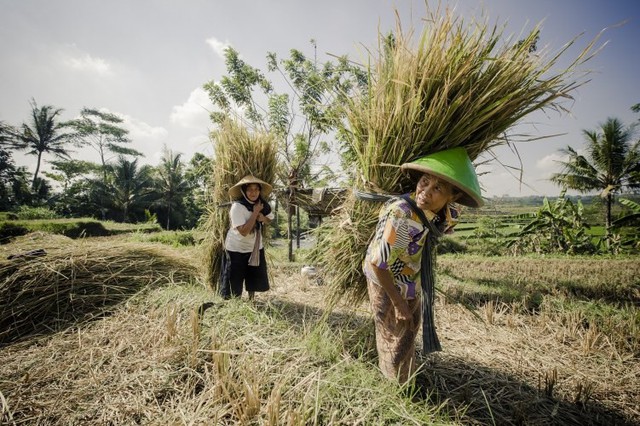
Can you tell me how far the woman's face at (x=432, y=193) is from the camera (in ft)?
4.58

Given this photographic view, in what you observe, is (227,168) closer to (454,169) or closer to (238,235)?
(238,235)

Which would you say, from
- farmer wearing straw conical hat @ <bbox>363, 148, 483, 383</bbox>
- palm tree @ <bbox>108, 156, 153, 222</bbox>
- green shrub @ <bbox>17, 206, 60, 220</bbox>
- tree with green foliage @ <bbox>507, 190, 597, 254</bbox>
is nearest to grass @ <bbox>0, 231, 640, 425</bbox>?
farmer wearing straw conical hat @ <bbox>363, 148, 483, 383</bbox>

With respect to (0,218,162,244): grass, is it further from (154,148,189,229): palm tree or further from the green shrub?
(154,148,189,229): palm tree

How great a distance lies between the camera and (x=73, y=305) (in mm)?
2555

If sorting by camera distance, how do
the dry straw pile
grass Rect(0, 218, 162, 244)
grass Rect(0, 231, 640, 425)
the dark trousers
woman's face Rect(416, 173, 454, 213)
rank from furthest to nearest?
1. grass Rect(0, 218, 162, 244)
2. the dark trousers
3. the dry straw pile
4. woman's face Rect(416, 173, 454, 213)
5. grass Rect(0, 231, 640, 425)

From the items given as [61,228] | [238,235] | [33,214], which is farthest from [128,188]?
[238,235]

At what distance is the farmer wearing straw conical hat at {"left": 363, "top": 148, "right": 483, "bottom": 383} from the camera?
1.36m

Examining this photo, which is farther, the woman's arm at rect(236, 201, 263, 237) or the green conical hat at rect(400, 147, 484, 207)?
the woman's arm at rect(236, 201, 263, 237)

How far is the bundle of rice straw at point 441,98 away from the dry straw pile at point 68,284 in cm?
267

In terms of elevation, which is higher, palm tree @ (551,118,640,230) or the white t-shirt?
palm tree @ (551,118,640,230)

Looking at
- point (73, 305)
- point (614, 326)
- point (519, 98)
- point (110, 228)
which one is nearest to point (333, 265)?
point (519, 98)

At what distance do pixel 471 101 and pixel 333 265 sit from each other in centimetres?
141

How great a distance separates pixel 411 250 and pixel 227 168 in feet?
7.73

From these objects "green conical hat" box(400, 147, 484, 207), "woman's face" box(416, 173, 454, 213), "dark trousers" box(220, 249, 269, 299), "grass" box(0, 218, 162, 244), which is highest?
"green conical hat" box(400, 147, 484, 207)
